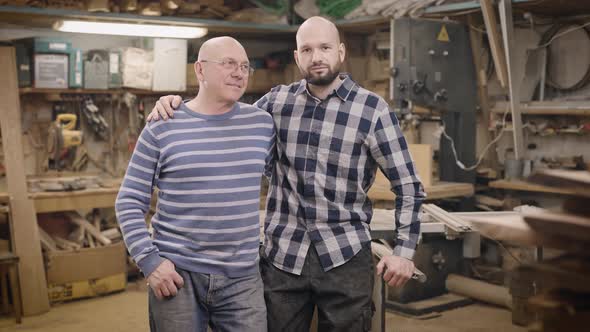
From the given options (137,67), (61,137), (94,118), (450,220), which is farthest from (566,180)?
(94,118)

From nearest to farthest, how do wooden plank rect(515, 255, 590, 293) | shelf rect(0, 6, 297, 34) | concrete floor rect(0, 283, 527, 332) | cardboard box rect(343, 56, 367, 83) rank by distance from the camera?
wooden plank rect(515, 255, 590, 293) → concrete floor rect(0, 283, 527, 332) → shelf rect(0, 6, 297, 34) → cardboard box rect(343, 56, 367, 83)

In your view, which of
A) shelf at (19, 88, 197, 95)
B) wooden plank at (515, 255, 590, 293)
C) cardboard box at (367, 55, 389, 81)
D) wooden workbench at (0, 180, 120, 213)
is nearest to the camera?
wooden plank at (515, 255, 590, 293)

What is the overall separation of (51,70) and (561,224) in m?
4.91

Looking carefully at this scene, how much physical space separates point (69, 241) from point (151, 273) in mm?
3372

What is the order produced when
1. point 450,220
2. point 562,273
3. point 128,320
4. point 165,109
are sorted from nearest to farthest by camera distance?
point 562,273, point 165,109, point 450,220, point 128,320

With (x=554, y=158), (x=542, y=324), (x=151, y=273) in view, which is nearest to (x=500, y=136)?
(x=554, y=158)

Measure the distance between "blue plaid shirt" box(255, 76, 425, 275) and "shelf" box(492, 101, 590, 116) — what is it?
2.88 metres

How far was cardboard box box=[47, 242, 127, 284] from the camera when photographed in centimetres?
500

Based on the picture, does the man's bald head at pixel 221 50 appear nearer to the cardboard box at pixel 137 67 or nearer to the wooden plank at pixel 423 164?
the wooden plank at pixel 423 164

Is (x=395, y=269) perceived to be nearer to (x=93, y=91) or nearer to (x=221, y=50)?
(x=221, y=50)

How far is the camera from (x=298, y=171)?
7.66 ft

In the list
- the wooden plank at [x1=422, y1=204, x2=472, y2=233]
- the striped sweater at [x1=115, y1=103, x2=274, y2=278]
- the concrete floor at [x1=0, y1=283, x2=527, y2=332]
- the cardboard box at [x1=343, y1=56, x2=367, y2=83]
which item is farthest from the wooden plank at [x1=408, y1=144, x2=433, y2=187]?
the striped sweater at [x1=115, y1=103, x2=274, y2=278]

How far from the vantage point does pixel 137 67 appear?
569cm

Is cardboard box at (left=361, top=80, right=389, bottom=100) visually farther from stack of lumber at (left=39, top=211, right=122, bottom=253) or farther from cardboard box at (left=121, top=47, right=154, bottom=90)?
stack of lumber at (left=39, top=211, right=122, bottom=253)
